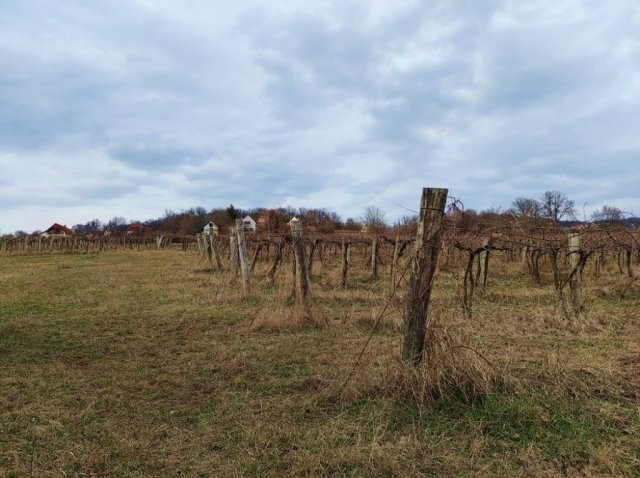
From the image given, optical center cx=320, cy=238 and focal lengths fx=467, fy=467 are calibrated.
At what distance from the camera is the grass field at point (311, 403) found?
312cm

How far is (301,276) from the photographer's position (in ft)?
27.3

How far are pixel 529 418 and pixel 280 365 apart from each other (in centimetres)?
282

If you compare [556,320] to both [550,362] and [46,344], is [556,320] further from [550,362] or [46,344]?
[46,344]

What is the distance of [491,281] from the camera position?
13.6m

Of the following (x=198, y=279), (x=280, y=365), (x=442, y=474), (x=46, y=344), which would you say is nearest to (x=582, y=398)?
(x=442, y=474)

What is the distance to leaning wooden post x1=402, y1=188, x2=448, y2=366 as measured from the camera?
13.4 ft

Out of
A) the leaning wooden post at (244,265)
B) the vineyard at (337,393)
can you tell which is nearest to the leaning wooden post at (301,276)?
the vineyard at (337,393)

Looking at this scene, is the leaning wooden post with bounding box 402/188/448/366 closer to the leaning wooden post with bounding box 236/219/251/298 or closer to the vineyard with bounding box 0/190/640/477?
the vineyard with bounding box 0/190/640/477

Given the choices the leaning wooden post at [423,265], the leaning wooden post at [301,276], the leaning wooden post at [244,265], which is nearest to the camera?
the leaning wooden post at [423,265]

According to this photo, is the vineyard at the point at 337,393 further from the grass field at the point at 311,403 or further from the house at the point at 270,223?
the house at the point at 270,223

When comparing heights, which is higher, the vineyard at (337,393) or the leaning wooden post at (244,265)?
the leaning wooden post at (244,265)

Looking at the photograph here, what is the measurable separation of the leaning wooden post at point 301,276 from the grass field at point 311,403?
26 cm

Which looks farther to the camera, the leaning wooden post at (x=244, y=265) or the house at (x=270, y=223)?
the house at (x=270, y=223)

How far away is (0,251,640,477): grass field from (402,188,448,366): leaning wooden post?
0.22m
